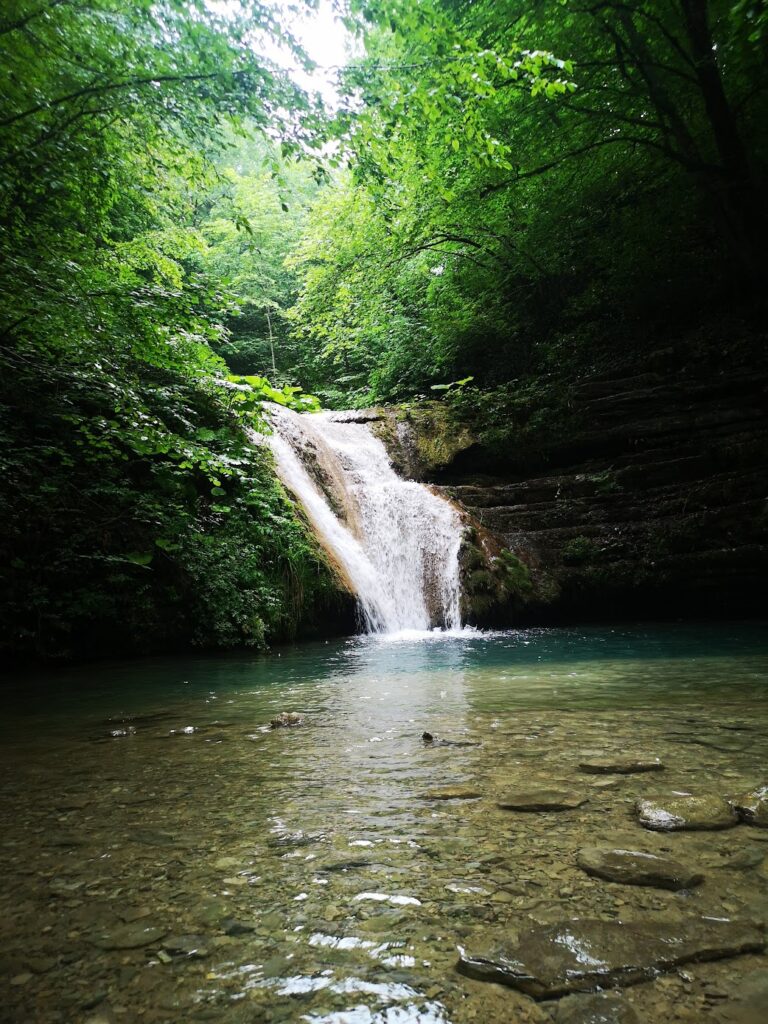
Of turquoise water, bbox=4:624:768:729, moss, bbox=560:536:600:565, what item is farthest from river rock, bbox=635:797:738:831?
moss, bbox=560:536:600:565

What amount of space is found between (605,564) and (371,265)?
787 cm

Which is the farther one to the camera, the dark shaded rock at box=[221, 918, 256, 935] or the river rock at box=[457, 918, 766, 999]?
the dark shaded rock at box=[221, 918, 256, 935]

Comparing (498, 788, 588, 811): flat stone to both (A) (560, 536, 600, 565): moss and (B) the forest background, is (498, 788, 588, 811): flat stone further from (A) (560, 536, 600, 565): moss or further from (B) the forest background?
(A) (560, 536, 600, 565): moss

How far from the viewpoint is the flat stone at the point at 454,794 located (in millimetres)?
1922

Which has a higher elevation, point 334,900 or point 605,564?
point 605,564

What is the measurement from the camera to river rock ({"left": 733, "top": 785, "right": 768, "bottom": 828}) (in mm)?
1605

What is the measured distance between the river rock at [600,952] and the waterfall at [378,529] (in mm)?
7123

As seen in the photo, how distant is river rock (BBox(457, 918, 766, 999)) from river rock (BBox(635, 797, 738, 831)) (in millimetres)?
474

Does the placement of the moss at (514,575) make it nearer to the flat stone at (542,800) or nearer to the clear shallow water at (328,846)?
the clear shallow water at (328,846)

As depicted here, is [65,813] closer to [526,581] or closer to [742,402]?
[526,581]

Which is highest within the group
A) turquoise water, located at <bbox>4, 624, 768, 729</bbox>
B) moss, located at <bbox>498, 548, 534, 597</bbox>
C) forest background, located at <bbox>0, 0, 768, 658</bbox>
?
forest background, located at <bbox>0, 0, 768, 658</bbox>

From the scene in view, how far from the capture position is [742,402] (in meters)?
9.80

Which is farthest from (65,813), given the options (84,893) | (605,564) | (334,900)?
(605,564)

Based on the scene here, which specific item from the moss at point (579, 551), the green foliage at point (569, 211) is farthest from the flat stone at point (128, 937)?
the moss at point (579, 551)
